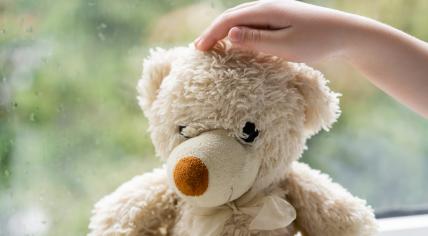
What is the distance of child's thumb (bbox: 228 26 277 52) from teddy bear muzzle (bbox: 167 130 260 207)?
0.36 ft

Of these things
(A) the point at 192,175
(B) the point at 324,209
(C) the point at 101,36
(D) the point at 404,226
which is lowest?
(D) the point at 404,226

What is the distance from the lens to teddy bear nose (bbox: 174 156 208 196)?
0.66 m

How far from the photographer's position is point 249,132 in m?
0.70

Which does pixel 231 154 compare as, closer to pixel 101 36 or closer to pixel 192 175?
pixel 192 175

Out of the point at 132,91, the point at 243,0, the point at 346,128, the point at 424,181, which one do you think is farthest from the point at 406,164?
the point at 132,91

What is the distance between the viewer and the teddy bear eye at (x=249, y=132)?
698 mm

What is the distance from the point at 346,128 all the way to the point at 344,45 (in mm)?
386

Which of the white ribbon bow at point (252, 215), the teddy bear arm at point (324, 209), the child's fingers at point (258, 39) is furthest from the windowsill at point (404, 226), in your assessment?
the child's fingers at point (258, 39)

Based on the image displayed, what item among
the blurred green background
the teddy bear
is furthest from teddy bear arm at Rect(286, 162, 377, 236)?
the blurred green background

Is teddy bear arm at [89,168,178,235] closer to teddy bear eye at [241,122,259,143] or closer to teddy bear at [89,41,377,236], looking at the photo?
teddy bear at [89,41,377,236]

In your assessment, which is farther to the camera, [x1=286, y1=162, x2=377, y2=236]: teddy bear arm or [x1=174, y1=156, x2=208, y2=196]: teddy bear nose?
[x1=286, y1=162, x2=377, y2=236]: teddy bear arm

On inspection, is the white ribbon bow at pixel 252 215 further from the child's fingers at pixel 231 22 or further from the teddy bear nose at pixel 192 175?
the child's fingers at pixel 231 22

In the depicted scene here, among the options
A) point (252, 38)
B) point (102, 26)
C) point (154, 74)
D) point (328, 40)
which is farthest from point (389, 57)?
point (102, 26)

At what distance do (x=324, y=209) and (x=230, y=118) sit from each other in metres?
0.20
